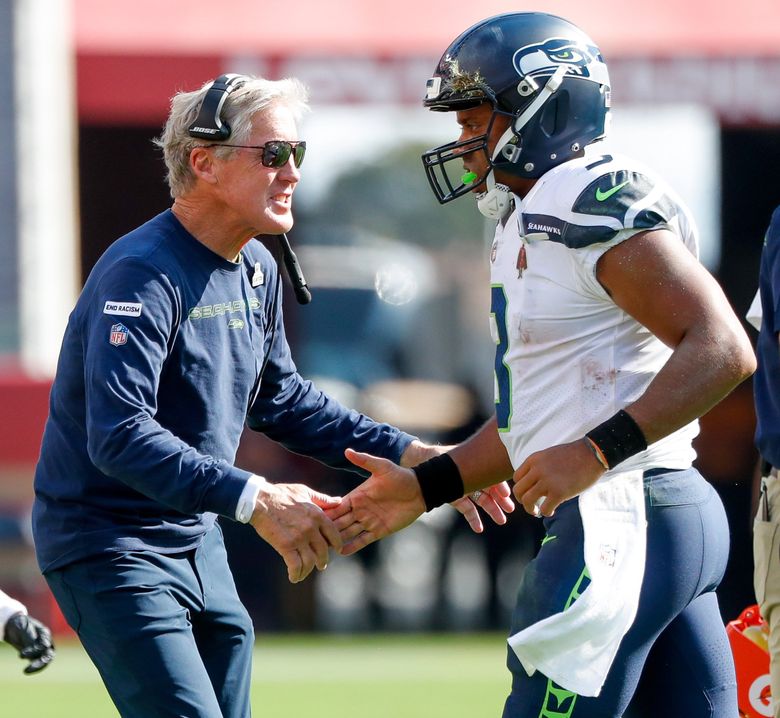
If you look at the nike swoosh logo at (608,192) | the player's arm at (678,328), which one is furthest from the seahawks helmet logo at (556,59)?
the player's arm at (678,328)

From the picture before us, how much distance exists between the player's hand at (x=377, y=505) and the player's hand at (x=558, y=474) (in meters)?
0.60

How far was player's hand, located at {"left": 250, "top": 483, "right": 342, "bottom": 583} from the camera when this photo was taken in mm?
3562

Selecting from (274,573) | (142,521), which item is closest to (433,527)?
(274,573)

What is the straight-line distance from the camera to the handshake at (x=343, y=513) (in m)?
3.59

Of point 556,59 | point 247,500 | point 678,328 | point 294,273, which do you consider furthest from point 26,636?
point 556,59

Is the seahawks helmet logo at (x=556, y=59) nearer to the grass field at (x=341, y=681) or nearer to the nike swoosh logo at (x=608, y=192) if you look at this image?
the nike swoosh logo at (x=608, y=192)

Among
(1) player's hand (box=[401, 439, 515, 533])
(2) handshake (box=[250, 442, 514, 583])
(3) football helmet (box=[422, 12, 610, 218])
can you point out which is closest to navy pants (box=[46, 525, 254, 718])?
(2) handshake (box=[250, 442, 514, 583])

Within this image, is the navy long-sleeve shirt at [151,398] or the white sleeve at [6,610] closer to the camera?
the navy long-sleeve shirt at [151,398]

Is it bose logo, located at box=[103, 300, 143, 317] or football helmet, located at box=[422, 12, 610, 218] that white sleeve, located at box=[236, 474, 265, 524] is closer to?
bose logo, located at box=[103, 300, 143, 317]

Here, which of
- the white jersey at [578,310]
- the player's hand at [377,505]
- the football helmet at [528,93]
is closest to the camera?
the white jersey at [578,310]

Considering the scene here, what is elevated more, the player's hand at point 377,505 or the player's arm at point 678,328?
the player's arm at point 678,328

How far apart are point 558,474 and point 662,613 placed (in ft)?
1.35

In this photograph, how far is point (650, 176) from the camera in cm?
333

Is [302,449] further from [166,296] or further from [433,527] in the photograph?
[433,527]
